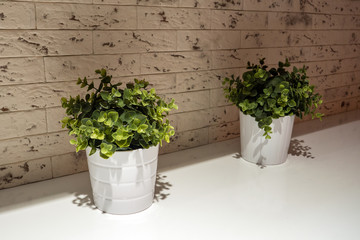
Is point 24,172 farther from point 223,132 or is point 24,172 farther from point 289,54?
point 289,54

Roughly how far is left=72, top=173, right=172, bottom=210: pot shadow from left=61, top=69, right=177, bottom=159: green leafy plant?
0.21m

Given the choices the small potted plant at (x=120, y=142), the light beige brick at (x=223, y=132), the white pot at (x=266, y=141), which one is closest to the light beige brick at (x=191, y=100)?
the light beige brick at (x=223, y=132)

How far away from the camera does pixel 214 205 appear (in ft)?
3.60

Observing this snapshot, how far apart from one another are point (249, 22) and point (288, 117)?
0.50m

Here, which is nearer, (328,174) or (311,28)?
(328,174)

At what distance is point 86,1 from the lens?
3.85 feet

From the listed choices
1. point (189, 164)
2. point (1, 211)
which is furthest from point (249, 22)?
point (1, 211)

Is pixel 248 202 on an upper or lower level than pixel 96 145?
lower

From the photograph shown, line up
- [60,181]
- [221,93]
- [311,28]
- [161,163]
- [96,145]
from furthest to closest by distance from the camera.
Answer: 1. [311,28]
2. [221,93]
3. [161,163]
4. [60,181]
5. [96,145]

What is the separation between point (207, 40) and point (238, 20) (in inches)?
7.1

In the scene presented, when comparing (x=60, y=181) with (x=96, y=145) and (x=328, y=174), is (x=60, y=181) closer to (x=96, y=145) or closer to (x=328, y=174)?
(x=96, y=145)

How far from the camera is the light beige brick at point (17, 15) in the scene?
105cm

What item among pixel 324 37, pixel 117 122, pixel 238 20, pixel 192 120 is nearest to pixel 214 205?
pixel 117 122

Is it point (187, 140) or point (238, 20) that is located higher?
point (238, 20)
